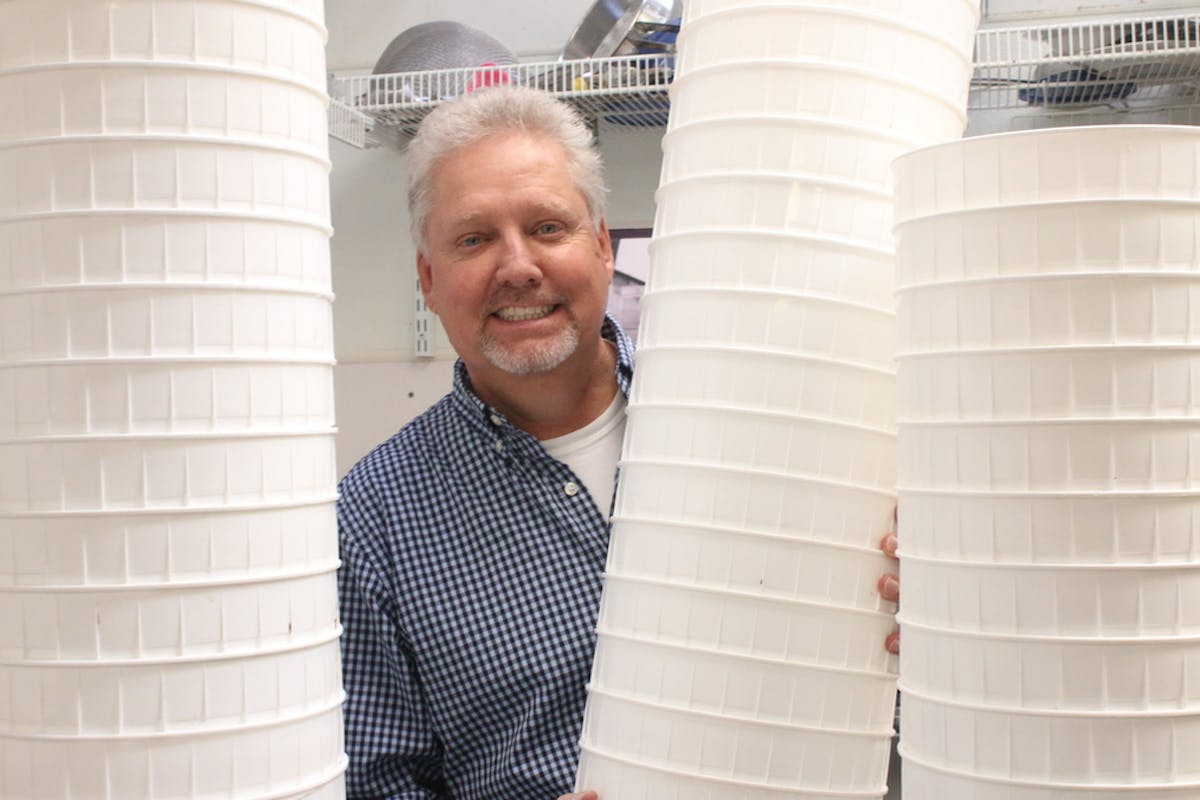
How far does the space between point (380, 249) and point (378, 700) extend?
1014 mm

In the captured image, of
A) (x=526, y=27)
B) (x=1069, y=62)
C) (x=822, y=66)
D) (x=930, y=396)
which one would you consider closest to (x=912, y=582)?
(x=930, y=396)

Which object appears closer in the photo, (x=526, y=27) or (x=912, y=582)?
(x=912, y=582)

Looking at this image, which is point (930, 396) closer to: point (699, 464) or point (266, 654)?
point (699, 464)

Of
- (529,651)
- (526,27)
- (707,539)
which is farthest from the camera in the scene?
(526,27)

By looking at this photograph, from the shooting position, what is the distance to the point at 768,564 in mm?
756

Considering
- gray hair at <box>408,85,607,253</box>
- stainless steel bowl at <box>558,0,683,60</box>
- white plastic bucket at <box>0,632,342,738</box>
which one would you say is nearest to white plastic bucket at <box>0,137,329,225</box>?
white plastic bucket at <box>0,632,342,738</box>

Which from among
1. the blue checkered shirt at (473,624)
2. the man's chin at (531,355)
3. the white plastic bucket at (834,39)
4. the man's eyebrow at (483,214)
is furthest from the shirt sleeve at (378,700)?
the white plastic bucket at (834,39)

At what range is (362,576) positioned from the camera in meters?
1.25

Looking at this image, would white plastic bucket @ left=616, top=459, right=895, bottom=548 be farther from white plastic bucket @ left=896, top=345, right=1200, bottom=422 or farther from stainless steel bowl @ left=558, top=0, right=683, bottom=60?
stainless steel bowl @ left=558, top=0, right=683, bottom=60

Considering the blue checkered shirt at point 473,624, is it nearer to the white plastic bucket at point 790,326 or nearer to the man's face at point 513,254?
the man's face at point 513,254

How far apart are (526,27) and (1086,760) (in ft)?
5.48

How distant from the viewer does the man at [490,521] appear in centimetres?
121

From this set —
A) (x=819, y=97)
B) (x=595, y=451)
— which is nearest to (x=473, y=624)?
(x=595, y=451)

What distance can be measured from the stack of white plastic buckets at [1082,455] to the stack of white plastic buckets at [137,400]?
417 millimetres
